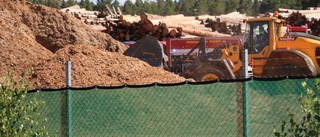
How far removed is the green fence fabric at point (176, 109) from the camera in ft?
30.6

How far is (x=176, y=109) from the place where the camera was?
9758 mm

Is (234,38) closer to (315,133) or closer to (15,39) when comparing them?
(15,39)

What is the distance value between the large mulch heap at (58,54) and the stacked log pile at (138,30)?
597 centimetres

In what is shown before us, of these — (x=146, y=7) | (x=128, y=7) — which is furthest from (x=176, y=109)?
(x=146, y=7)

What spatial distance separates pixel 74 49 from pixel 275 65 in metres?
5.31

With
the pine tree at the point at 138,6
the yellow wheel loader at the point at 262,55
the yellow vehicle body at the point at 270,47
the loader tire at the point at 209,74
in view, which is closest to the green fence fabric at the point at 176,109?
the loader tire at the point at 209,74

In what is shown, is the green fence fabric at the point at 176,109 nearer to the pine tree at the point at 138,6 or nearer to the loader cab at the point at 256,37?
the loader cab at the point at 256,37

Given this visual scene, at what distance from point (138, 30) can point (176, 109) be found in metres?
18.0

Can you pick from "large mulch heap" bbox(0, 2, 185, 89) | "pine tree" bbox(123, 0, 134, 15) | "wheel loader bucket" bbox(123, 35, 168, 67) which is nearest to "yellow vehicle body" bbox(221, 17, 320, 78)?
"wheel loader bucket" bbox(123, 35, 168, 67)

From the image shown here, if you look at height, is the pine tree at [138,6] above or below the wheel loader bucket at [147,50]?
below

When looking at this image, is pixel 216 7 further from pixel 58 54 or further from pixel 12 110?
pixel 12 110

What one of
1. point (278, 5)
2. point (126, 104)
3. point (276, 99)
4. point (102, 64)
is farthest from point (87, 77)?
point (278, 5)

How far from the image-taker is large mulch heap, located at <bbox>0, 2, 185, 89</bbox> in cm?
1438

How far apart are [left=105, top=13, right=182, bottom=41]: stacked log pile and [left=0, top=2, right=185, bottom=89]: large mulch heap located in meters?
5.97
